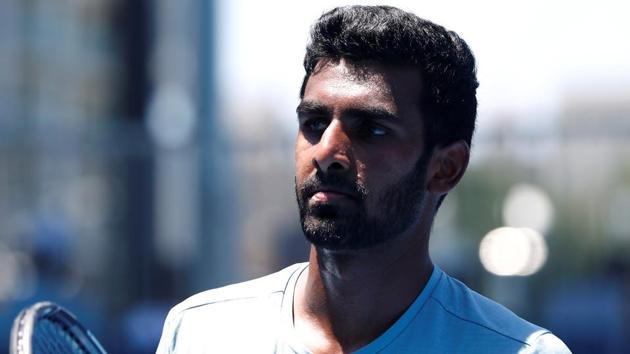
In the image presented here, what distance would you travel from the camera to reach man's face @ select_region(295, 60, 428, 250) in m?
2.68

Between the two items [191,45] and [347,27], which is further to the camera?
[191,45]

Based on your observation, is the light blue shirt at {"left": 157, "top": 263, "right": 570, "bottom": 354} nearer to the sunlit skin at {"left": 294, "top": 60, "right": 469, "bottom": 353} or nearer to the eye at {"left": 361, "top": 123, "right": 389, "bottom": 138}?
the sunlit skin at {"left": 294, "top": 60, "right": 469, "bottom": 353}

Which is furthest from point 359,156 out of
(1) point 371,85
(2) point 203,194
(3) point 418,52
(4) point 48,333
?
(2) point 203,194

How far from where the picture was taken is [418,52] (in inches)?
110

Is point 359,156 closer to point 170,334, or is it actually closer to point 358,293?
point 358,293

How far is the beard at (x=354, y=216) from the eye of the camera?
8.72 ft

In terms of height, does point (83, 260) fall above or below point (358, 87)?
below

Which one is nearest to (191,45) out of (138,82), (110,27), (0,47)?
(138,82)

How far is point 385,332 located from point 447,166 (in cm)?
42

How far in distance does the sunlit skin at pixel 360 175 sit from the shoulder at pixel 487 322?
0.23 feet

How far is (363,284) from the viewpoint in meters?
2.79

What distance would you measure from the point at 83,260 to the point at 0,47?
2289 mm

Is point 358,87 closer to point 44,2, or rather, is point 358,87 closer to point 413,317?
point 413,317

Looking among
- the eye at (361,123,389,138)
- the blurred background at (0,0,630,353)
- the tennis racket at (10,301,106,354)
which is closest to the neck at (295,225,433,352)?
the eye at (361,123,389,138)
